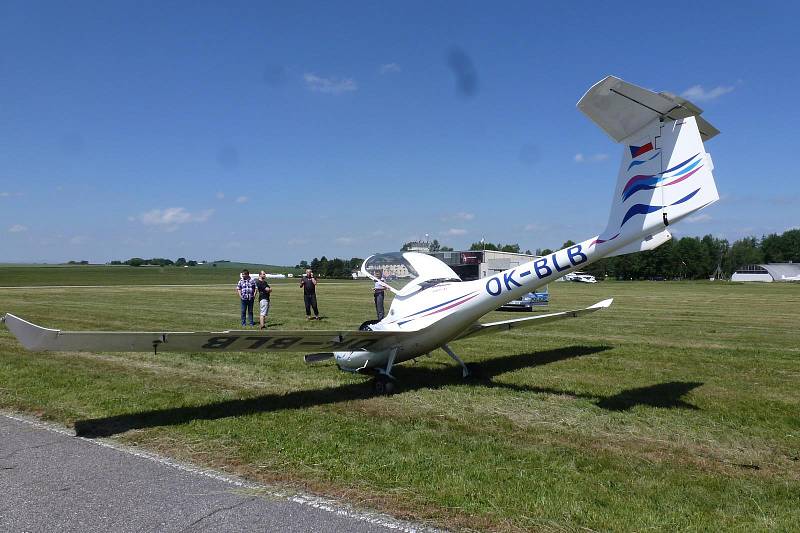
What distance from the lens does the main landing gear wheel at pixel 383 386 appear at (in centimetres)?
855

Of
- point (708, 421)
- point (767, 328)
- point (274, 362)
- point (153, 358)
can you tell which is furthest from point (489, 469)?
point (767, 328)

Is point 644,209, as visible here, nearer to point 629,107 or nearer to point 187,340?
point 629,107

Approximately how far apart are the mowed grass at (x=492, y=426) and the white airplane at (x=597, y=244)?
3.08 feet

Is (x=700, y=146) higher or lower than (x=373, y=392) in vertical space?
higher

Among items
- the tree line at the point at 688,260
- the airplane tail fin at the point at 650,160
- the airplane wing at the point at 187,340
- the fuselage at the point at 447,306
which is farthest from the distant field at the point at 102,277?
the tree line at the point at 688,260

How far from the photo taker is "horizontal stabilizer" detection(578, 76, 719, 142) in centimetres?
625

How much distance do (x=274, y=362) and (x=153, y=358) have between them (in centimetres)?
277

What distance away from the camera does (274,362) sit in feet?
36.4

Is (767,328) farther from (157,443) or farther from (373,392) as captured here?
(157,443)

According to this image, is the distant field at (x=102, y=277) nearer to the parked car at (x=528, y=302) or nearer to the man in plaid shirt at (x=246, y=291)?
the man in plaid shirt at (x=246, y=291)

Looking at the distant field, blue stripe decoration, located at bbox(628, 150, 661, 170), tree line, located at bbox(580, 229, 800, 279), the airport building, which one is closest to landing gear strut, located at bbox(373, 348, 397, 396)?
blue stripe decoration, located at bbox(628, 150, 661, 170)

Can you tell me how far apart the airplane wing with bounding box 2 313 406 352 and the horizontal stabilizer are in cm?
436

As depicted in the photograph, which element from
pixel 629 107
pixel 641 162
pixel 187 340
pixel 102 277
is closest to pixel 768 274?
pixel 641 162

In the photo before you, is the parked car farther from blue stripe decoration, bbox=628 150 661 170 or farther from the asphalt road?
the asphalt road
